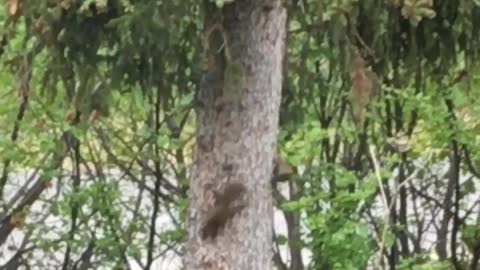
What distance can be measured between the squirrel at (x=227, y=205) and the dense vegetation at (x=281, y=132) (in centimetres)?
46

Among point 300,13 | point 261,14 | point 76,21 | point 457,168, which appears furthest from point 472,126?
point 76,21

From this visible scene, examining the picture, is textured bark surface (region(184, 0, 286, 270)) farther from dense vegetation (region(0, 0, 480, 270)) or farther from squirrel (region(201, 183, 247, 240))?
dense vegetation (region(0, 0, 480, 270))

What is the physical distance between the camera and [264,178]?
3777 millimetres

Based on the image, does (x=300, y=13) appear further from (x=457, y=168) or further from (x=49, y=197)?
(x=49, y=197)

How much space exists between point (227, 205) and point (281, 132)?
1596 millimetres

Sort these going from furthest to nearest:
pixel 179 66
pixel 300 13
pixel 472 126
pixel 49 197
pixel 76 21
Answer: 1. pixel 49 197
2. pixel 472 126
3. pixel 179 66
4. pixel 300 13
5. pixel 76 21

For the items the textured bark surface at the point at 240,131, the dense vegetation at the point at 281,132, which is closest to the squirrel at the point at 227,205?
the textured bark surface at the point at 240,131


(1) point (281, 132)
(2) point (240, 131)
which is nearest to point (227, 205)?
(2) point (240, 131)

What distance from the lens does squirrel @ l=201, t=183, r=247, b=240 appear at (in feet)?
12.2

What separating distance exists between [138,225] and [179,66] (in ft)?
7.47

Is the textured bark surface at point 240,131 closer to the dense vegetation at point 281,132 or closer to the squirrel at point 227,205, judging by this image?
the squirrel at point 227,205

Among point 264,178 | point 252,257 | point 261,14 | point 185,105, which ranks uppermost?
point 185,105

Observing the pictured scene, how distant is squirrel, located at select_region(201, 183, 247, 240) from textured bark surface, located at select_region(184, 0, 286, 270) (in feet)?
0.03

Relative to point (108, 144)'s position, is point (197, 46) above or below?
below
